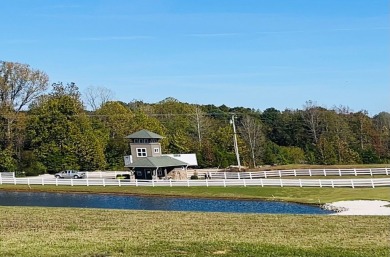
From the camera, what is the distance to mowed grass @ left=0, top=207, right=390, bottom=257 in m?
13.1

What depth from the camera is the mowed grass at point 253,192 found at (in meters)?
36.9

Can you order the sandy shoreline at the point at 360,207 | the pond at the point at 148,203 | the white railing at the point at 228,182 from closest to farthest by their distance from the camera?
1. the sandy shoreline at the point at 360,207
2. the pond at the point at 148,203
3. the white railing at the point at 228,182

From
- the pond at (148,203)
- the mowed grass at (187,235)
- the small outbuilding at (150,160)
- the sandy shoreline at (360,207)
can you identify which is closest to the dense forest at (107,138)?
the small outbuilding at (150,160)

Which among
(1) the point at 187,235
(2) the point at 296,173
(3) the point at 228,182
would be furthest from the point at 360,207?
(2) the point at 296,173

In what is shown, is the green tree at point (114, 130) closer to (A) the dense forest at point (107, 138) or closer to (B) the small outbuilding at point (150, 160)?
(A) the dense forest at point (107, 138)

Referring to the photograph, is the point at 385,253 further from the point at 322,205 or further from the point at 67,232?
the point at 322,205

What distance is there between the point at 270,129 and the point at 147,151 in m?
44.6

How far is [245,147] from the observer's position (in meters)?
77.2

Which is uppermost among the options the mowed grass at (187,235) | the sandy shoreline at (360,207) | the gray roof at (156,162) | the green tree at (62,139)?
the green tree at (62,139)

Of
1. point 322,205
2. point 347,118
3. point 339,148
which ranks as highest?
point 347,118

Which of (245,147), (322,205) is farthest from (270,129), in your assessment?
(322,205)

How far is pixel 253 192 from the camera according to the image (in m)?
42.0

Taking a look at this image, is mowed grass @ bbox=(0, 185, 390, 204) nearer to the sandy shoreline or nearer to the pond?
the pond

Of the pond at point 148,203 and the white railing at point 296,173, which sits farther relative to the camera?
the white railing at point 296,173
